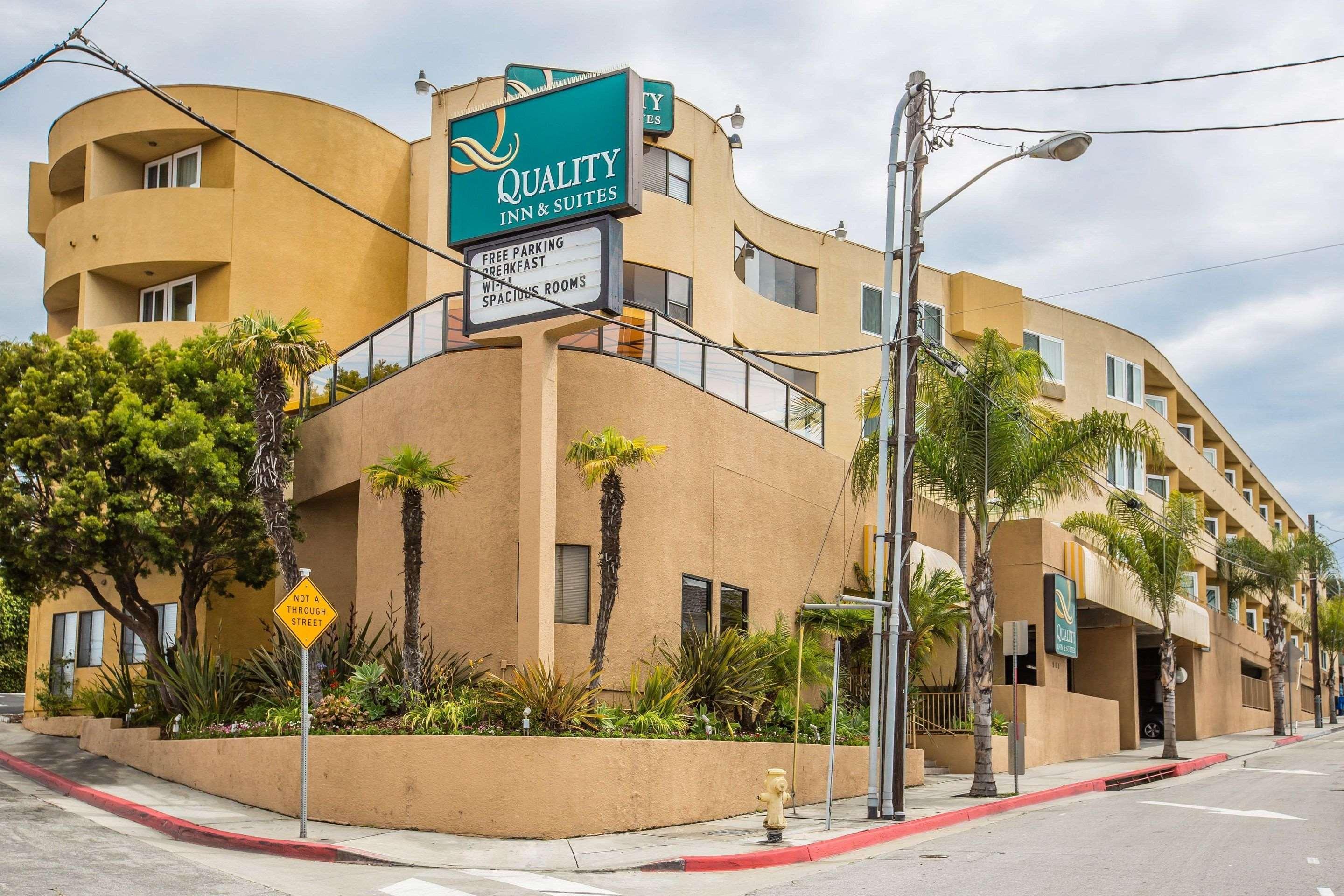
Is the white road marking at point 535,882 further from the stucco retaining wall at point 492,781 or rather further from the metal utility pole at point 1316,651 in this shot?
the metal utility pole at point 1316,651

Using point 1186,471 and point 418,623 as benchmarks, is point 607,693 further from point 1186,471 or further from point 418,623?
point 1186,471

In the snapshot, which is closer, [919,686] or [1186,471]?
[919,686]

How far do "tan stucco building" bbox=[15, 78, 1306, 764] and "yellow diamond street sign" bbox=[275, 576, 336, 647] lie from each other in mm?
3089

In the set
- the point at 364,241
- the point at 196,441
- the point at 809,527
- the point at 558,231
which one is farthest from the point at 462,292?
the point at 364,241

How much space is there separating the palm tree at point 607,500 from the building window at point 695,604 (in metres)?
2.64

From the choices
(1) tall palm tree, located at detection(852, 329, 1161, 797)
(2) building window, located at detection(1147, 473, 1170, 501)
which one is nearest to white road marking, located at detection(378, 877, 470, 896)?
(1) tall palm tree, located at detection(852, 329, 1161, 797)

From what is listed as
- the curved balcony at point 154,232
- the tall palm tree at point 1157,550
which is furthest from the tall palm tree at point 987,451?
the curved balcony at point 154,232

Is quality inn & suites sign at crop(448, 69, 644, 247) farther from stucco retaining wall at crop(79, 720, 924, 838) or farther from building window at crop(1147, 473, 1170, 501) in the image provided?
building window at crop(1147, 473, 1170, 501)

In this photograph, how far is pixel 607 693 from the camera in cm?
1912

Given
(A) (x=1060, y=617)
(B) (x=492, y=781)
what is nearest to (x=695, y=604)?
(B) (x=492, y=781)

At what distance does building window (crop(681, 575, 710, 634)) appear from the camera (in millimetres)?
20906

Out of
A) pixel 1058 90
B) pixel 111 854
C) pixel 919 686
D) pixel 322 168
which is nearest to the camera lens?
pixel 111 854

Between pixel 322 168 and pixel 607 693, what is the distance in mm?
16595

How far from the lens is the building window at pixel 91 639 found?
28.1 meters
